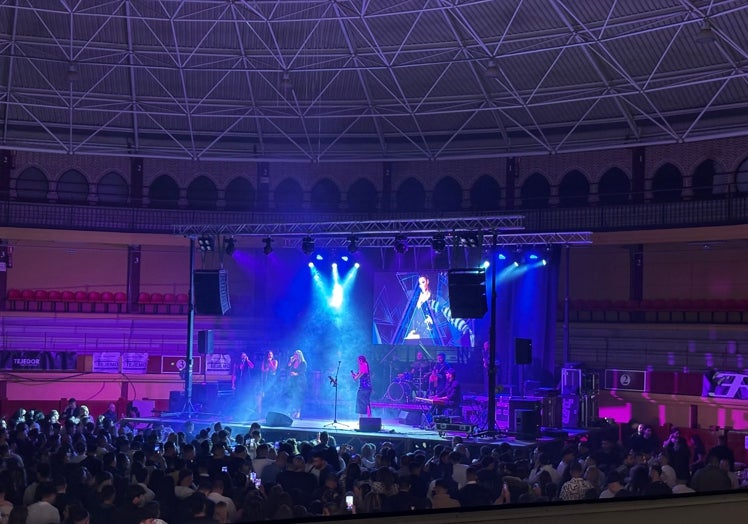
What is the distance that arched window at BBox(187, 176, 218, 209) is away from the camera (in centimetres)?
2989

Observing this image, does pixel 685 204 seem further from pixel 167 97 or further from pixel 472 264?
pixel 167 97

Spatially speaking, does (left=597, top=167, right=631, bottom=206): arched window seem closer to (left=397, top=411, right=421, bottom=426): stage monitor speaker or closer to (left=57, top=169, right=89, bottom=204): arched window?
(left=397, top=411, right=421, bottom=426): stage monitor speaker

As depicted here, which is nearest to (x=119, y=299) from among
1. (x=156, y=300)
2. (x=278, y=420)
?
(x=156, y=300)

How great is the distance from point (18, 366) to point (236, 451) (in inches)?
645

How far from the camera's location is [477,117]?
28.2 meters

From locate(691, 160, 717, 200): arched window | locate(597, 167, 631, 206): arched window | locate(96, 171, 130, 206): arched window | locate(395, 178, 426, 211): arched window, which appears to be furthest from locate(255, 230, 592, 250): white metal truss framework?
locate(96, 171, 130, 206): arched window

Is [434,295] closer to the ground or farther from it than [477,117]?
closer to the ground

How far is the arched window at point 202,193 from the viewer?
29.9 meters

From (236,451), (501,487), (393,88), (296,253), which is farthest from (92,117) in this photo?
(501,487)

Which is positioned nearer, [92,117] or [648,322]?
[648,322]

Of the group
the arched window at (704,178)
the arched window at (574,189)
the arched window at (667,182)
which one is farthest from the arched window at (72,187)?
the arched window at (704,178)

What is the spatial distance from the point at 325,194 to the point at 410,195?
9.65 ft

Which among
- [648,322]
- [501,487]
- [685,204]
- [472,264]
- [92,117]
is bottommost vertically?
[501,487]

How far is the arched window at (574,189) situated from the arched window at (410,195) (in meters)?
4.59
